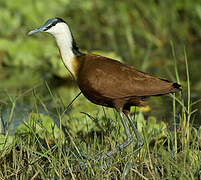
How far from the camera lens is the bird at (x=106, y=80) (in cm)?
385

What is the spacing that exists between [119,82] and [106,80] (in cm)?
9

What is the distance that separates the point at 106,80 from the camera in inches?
153

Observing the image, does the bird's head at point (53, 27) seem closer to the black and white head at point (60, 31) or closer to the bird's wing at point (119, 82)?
the black and white head at point (60, 31)

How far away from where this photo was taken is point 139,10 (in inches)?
338

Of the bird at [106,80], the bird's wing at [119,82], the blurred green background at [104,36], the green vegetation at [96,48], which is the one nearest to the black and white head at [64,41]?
the bird at [106,80]

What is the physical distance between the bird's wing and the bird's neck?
86mm

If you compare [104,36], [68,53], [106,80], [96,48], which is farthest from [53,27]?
[104,36]

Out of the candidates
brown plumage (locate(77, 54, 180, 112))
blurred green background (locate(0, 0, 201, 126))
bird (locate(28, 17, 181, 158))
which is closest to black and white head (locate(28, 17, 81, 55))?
bird (locate(28, 17, 181, 158))

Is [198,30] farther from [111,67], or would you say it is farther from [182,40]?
[111,67]

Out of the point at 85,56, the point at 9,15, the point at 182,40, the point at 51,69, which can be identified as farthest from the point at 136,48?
the point at 85,56

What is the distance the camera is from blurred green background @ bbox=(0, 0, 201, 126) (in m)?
7.27

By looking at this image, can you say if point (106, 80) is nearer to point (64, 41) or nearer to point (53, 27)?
point (64, 41)

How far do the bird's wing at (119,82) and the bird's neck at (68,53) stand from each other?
86 millimetres

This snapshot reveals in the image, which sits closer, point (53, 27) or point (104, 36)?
point (53, 27)
